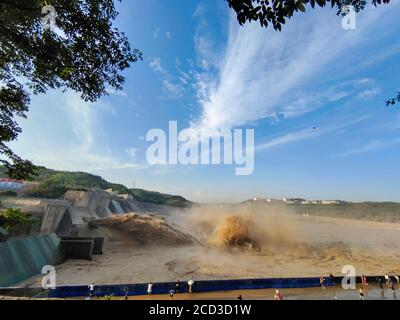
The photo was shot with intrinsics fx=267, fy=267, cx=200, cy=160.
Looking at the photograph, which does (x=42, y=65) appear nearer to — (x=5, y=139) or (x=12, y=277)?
(x=5, y=139)

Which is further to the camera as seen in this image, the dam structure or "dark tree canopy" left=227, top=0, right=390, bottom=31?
the dam structure

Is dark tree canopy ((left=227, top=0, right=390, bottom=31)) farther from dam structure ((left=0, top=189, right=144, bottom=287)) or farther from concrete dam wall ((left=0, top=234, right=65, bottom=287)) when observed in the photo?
concrete dam wall ((left=0, top=234, right=65, bottom=287))

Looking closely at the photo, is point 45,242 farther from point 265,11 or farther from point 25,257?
point 265,11

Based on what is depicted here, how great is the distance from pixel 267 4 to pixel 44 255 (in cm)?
3140

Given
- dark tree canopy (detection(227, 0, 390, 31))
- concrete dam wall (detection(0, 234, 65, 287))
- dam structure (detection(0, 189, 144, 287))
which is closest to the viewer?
dark tree canopy (detection(227, 0, 390, 31))

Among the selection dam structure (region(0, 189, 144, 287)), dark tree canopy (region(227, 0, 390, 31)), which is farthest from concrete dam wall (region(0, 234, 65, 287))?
dark tree canopy (region(227, 0, 390, 31))

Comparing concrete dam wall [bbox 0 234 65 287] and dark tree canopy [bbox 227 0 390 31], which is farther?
concrete dam wall [bbox 0 234 65 287]

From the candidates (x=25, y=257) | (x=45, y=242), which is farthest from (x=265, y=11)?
(x=45, y=242)

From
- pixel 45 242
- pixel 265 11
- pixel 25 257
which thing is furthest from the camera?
pixel 45 242

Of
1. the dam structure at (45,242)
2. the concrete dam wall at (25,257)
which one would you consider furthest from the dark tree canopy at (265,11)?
the concrete dam wall at (25,257)

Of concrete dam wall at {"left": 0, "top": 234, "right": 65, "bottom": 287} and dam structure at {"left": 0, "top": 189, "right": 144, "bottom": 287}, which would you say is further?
dam structure at {"left": 0, "top": 189, "right": 144, "bottom": 287}

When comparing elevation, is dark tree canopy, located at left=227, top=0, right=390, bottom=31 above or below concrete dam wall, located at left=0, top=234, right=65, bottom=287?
above

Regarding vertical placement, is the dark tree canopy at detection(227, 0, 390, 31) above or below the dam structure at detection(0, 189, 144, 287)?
above

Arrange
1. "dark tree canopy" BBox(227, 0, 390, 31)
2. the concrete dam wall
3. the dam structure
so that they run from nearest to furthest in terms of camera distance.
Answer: "dark tree canopy" BBox(227, 0, 390, 31)
the concrete dam wall
the dam structure
